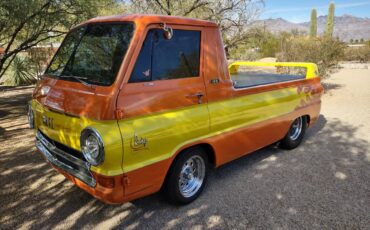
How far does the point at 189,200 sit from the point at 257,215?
0.80m

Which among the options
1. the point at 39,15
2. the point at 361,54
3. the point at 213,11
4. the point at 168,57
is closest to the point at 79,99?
the point at 168,57

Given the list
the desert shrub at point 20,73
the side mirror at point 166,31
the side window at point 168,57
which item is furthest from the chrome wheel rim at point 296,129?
the desert shrub at point 20,73

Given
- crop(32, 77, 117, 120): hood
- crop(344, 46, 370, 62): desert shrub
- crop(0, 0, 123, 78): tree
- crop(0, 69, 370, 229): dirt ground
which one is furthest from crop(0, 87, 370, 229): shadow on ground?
crop(344, 46, 370, 62): desert shrub

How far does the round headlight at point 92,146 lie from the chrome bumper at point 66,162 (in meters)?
0.12

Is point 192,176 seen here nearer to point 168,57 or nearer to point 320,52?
point 168,57

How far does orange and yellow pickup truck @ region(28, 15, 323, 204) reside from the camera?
2855 millimetres

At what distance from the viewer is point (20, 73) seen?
14.3 metres

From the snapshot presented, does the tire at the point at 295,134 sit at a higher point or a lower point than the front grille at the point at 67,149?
lower

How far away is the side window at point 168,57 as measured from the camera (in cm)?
308

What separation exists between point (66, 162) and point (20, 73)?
42.1 feet

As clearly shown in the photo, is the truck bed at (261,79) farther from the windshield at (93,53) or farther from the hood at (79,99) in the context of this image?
the hood at (79,99)

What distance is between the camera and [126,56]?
118 inches

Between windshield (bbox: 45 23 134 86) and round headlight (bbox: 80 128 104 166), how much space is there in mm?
501

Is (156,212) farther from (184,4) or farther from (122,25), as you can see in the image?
(184,4)
